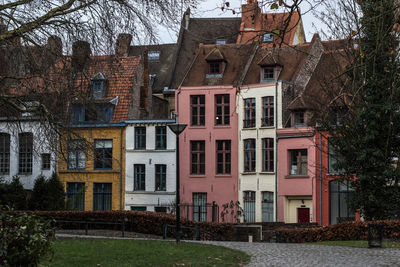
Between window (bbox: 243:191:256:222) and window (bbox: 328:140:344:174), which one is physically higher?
window (bbox: 328:140:344:174)

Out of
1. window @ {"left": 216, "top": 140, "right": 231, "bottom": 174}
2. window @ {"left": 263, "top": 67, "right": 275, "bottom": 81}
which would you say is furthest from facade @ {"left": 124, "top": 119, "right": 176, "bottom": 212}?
window @ {"left": 263, "top": 67, "right": 275, "bottom": 81}

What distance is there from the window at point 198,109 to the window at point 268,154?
5106 mm

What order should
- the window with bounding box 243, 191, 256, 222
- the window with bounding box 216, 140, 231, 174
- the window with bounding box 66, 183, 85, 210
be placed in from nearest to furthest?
1. the window with bounding box 243, 191, 256, 222
2. the window with bounding box 216, 140, 231, 174
3. the window with bounding box 66, 183, 85, 210

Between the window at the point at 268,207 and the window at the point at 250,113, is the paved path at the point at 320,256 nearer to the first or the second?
the window at the point at 268,207

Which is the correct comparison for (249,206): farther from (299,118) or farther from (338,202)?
(299,118)

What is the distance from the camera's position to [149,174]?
160 ft

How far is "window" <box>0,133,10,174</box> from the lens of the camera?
49.8 meters

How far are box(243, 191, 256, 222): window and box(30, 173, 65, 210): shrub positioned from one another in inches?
478

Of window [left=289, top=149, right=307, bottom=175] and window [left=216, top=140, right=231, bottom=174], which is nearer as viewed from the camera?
window [left=289, top=149, right=307, bottom=175]

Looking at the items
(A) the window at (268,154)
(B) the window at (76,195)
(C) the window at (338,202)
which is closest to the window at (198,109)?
(A) the window at (268,154)

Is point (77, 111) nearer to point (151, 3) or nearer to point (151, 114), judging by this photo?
point (151, 3)

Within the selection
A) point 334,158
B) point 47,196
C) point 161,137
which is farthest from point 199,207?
point 334,158

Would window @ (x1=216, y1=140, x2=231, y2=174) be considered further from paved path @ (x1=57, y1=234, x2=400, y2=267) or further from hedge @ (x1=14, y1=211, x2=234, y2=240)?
paved path @ (x1=57, y1=234, x2=400, y2=267)

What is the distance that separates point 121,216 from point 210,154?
1602 cm
